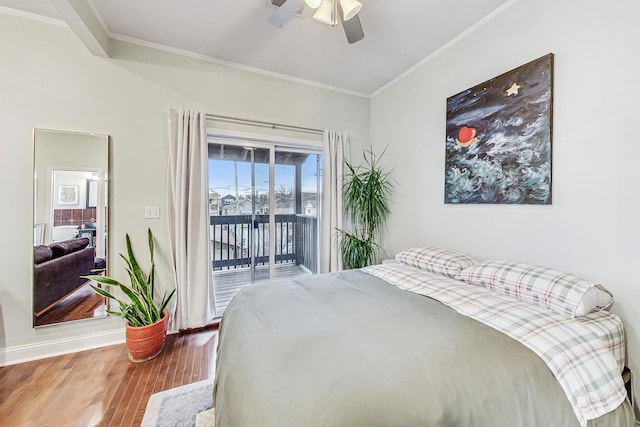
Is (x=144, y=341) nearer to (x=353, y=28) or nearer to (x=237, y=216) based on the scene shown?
(x=237, y=216)

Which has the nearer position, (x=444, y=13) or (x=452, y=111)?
(x=444, y=13)

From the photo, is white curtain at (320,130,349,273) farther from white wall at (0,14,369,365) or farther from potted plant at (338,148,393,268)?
white wall at (0,14,369,365)

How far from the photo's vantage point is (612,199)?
4.66 ft

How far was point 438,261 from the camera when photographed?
6.79 feet

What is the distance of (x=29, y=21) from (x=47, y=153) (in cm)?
107

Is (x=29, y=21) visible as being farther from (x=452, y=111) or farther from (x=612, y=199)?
(x=612, y=199)

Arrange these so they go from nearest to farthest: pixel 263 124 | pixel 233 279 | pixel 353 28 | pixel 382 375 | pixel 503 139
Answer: pixel 382 375
pixel 353 28
pixel 503 139
pixel 263 124
pixel 233 279

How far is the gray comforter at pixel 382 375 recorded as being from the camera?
2.52 ft

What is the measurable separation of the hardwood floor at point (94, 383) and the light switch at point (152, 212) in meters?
1.22

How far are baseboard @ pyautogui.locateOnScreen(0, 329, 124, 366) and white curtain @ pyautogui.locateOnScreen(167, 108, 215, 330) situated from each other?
524mm

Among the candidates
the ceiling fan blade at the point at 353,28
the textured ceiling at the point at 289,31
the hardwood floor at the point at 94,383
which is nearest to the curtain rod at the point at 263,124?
the textured ceiling at the point at 289,31

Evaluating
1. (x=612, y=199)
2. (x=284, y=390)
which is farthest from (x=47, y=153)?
(x=612, y=199)

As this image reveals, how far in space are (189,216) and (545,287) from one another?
2.85 metres

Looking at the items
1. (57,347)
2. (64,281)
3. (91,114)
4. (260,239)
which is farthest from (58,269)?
(260,239)
